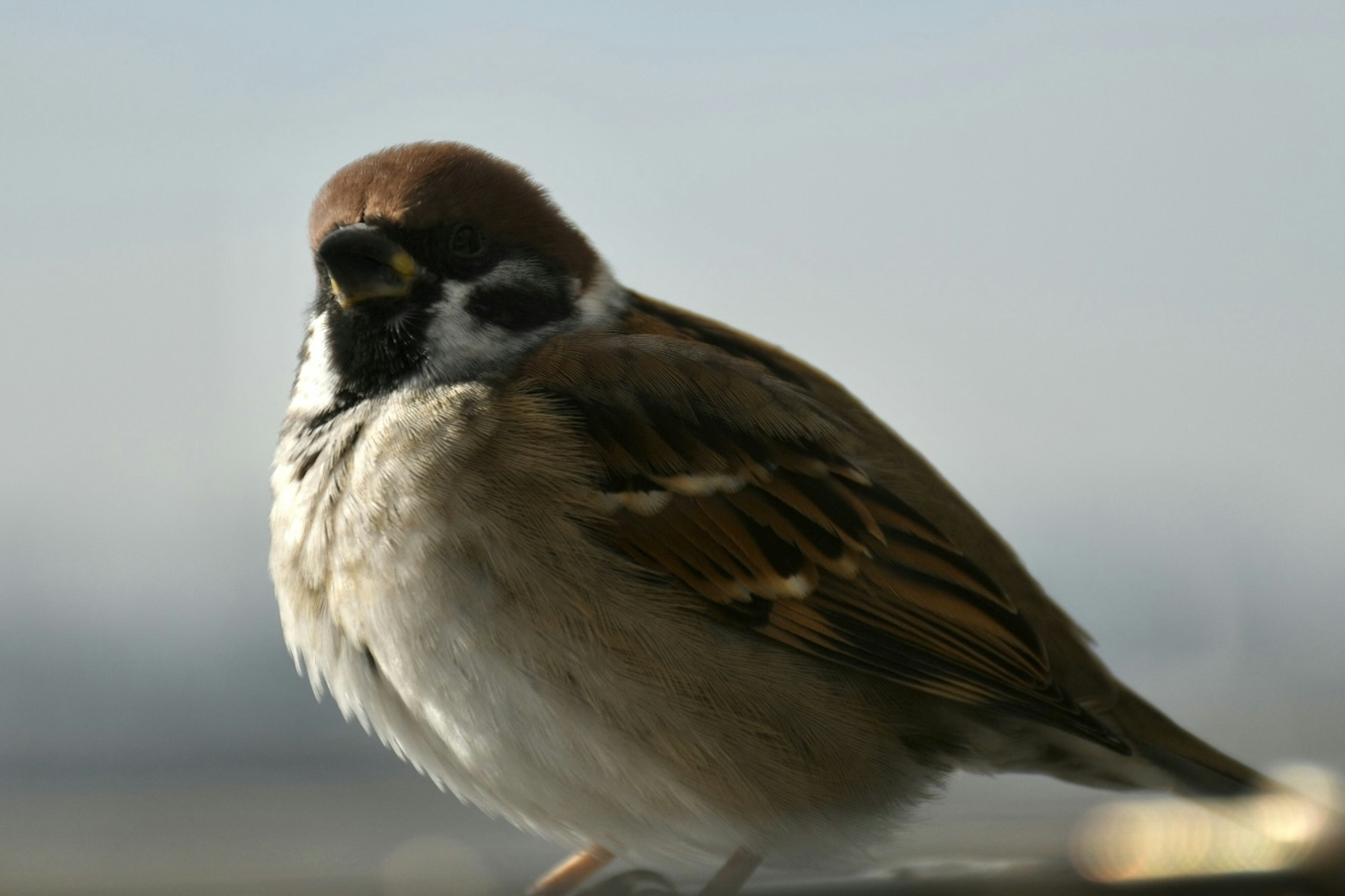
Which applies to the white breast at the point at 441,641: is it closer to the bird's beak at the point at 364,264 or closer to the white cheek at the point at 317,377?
the white cheek at the point at 317,377

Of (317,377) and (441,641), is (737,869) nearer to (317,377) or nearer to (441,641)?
(441,641)

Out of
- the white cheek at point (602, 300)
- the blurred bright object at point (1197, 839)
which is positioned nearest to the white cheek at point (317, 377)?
the white cheek at point (602, 300)

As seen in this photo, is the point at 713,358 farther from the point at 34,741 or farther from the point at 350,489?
the point at 34,741

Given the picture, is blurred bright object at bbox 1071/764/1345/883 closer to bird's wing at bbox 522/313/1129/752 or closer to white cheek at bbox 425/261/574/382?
bird's wing at bbox 522/313/1129/752

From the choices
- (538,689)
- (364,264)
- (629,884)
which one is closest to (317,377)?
(364,264)

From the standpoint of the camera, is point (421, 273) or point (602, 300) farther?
point (602, 300)

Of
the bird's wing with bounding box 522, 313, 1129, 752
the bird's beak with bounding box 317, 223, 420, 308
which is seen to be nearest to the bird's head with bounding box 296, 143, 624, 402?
the bird's beak with bounding box 317, 223, 420, 308

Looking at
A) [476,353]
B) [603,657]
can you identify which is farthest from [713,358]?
[603,657]
